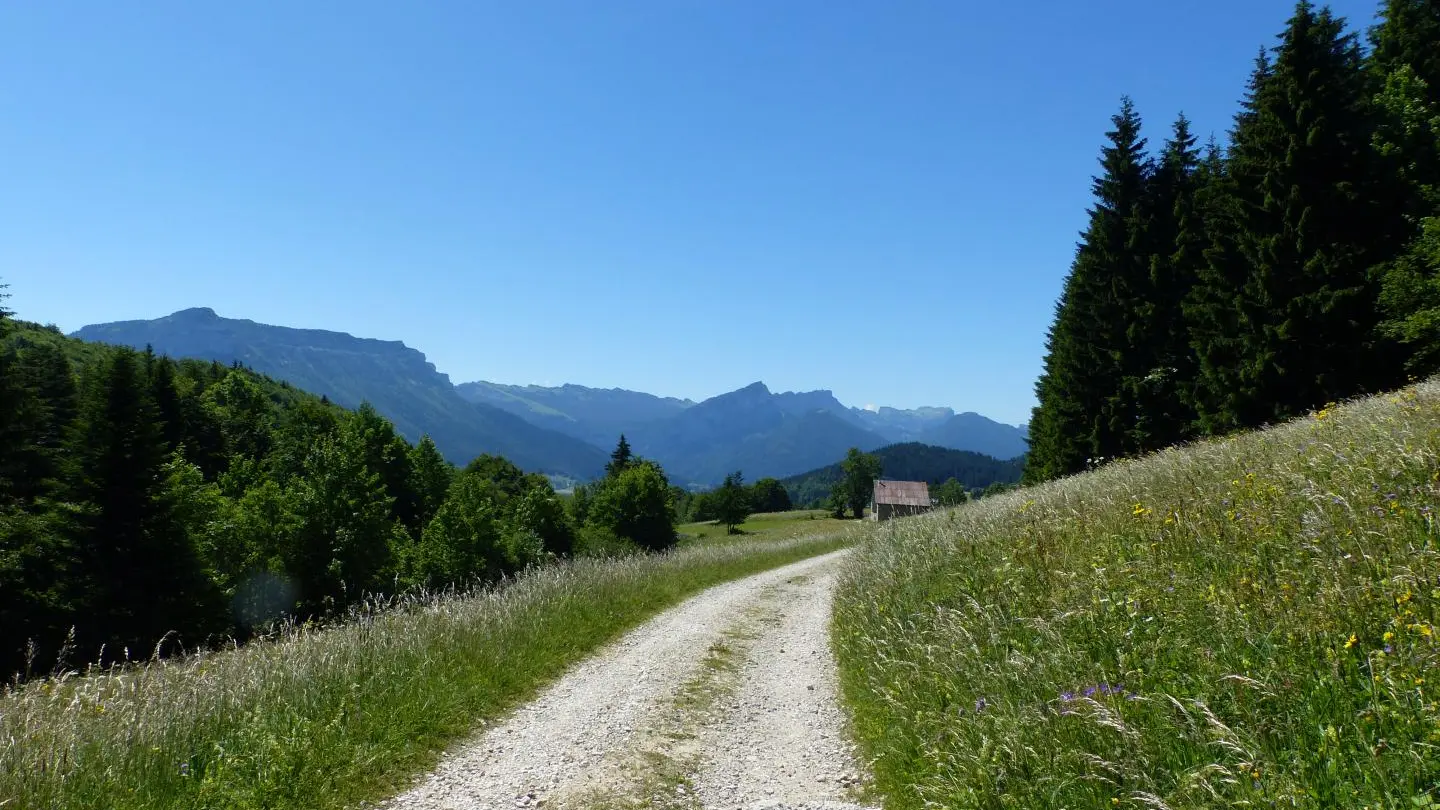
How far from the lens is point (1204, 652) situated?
4.32 m

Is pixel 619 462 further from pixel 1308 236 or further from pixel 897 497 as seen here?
pixel 1308 236

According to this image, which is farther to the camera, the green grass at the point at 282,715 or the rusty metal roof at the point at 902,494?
the rusty metal roof at the point at 902,494

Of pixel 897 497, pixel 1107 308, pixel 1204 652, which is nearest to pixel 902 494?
pixel 897 497

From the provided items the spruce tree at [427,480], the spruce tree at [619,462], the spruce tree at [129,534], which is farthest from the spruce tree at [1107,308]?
the spruce tree at [619,462]

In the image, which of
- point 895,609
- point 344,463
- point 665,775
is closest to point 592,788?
point 665,775

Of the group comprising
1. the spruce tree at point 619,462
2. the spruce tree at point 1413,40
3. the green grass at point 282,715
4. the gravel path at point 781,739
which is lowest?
the gravel path at point 781,739

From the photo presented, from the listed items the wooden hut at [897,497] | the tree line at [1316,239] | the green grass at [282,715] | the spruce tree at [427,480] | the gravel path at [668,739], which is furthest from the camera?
the wooden hut at [897,497]

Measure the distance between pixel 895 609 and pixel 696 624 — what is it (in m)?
6.14

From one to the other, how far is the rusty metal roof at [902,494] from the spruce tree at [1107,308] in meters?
60.5

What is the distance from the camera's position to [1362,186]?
2117 cm

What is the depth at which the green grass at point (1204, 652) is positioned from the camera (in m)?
3.34

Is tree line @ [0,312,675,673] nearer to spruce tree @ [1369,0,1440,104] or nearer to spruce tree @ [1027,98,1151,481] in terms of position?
spruce tree @ [1027,98,1151,481]

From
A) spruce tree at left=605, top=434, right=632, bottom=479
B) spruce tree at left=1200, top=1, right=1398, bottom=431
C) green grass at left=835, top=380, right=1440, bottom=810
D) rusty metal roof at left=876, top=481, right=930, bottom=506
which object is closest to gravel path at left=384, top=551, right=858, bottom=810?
green grass at left=835, top=380, right=1440, bottom=810

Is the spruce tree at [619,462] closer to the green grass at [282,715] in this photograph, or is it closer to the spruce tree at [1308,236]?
the spruce tree at [1308,236]
